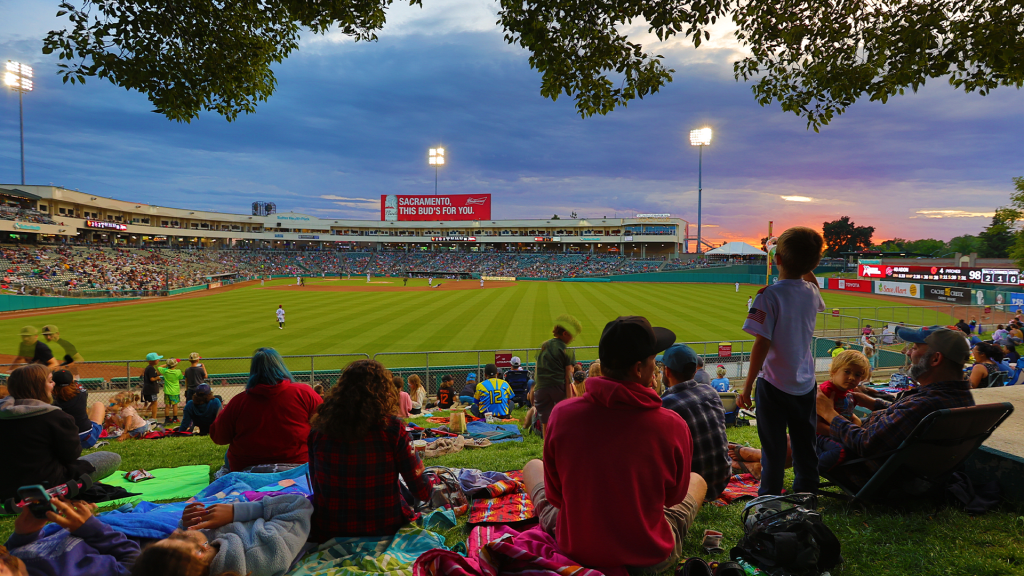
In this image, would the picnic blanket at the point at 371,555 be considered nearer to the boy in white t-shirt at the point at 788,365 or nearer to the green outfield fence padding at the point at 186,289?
the boy in white t-shirt at the point at 788,365

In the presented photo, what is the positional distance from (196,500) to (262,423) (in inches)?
39.8

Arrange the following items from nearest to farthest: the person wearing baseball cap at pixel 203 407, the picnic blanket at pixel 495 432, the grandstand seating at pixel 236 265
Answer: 1. the picnic blanket at pixel 495 432
2. the person wearing baseball cap at pixel 203 407
3. the grandstand seating at pixel 236 265

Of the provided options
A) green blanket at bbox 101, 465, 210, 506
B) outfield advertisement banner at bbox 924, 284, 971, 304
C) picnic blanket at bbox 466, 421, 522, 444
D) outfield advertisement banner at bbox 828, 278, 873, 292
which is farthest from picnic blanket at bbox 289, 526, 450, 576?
outfield advertisement banner at bbox 828, 278, 873, 292

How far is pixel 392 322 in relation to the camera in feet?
90.1

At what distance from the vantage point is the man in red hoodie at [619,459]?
2.31 m

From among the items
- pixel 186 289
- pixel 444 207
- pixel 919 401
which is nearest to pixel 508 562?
pixel 919 401

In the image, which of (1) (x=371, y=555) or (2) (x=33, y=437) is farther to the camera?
(2) (x=33, y=437)

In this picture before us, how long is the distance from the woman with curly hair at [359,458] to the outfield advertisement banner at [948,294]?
4752 centimetres

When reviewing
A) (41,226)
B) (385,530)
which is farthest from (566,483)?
(41,226)

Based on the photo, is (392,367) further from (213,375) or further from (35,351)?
(35,351)

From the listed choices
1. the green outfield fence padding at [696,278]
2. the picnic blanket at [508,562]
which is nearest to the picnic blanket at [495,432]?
the picnic blanket at [508,562]

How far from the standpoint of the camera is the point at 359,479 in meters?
3.07

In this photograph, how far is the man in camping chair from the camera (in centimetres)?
344

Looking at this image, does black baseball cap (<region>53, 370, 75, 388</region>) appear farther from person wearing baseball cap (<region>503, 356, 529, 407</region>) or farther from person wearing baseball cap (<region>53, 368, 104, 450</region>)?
person wearing baseball cap (<region>503, 356, 529, 407</region>)
